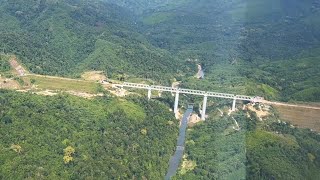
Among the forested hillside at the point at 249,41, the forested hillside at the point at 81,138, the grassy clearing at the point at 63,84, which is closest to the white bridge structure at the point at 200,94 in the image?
the forested hillside at the point at 249,41

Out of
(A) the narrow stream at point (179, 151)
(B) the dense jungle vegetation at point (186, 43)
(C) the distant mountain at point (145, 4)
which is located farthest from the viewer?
(C) the distant mountain at point (145, 4)

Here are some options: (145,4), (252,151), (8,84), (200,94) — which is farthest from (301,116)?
(145,4)

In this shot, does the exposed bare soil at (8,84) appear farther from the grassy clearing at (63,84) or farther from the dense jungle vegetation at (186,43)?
the dense jungle vegetation at (186,43)

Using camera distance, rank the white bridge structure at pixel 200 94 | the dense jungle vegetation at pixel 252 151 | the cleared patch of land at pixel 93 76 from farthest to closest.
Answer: the cleared patch of land at pixel 93 76, the white bridge structure at pixel 200 94, the dense jungle vegetation at pixel 252 151

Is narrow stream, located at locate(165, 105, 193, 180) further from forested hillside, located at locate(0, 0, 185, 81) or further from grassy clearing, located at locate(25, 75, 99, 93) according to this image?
forested hillside, located at locate(0, 0, 185, 81)

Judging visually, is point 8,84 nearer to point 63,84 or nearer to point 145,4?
point 63,84

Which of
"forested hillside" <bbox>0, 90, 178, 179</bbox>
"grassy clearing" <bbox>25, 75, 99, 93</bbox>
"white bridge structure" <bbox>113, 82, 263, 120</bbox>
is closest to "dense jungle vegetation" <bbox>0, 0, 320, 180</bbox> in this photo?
"forested hillside" <bbox>0, 90, 178, 179</bbox>
